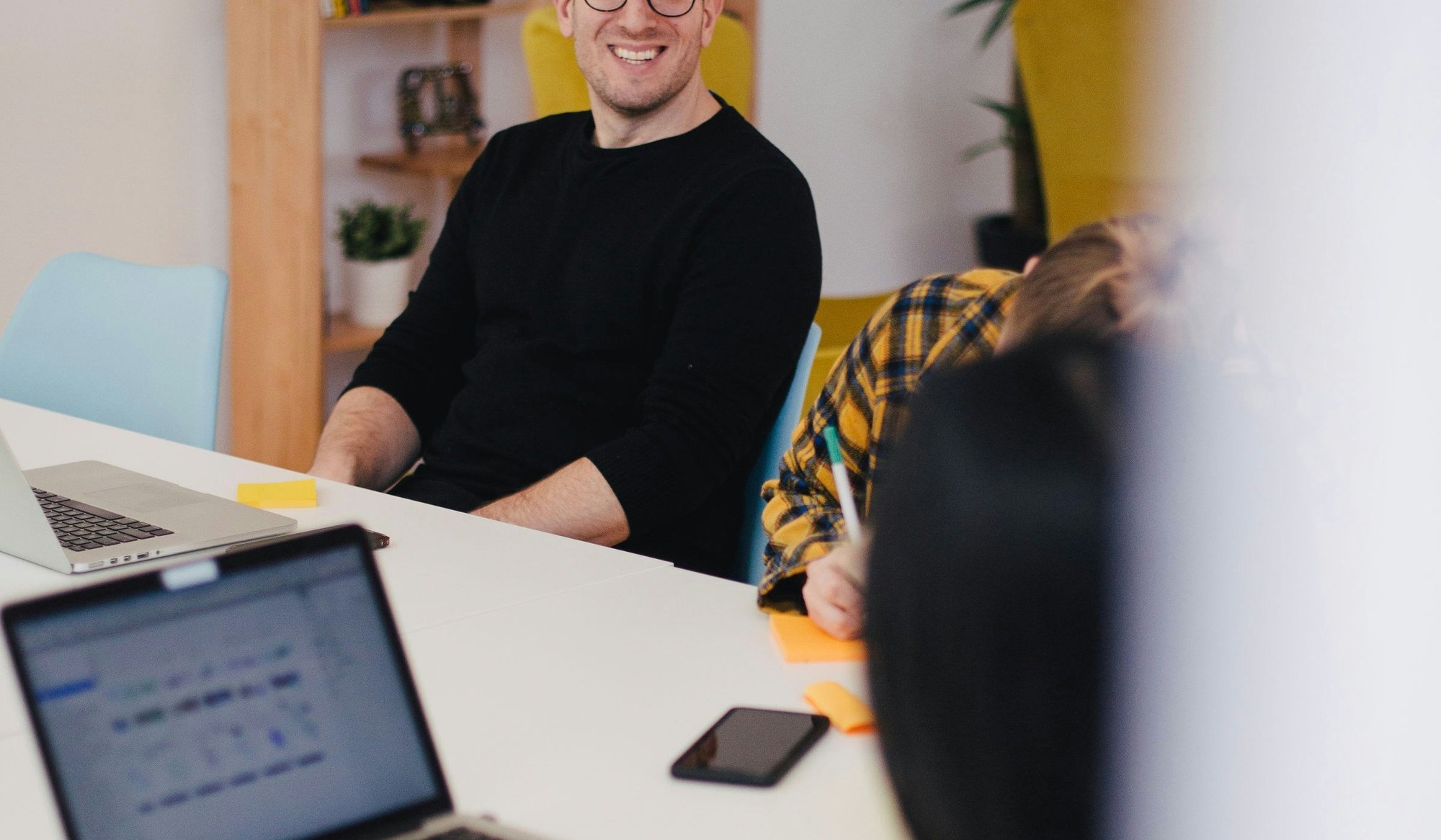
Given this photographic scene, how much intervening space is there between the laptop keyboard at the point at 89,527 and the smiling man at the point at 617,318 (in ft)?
1.48

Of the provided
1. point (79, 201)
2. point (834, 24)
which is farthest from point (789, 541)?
point (834, 24)

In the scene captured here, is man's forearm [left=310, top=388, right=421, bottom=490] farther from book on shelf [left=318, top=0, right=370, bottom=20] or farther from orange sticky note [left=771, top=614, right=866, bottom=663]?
book on shelf [left=318, top=0, right=370, bottom=20]

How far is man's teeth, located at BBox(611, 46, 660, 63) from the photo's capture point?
1739mm

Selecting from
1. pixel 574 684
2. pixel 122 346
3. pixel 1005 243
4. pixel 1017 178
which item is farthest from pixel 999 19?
pixel 574 684

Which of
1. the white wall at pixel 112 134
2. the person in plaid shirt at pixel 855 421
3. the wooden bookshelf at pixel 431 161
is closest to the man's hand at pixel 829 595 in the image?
the person in plaid shirt at pixel 855 421

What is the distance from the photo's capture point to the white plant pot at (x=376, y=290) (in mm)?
3145

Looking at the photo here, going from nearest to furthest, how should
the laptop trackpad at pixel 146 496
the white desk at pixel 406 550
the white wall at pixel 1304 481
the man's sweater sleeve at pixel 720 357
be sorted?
the white wall at pixel 1304 481, the white desk at pixel 406 550, the laptop trackpad at pixel 146 496, the man's sweater sleeve at pixel 720 357

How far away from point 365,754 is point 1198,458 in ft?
1.74

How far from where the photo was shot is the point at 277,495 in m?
1.38

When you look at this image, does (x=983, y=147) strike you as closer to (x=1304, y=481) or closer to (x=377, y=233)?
(x=377, y=233)

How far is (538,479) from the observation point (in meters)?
1.71

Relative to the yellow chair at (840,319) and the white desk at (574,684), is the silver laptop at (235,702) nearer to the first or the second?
the white desk at (574,684)

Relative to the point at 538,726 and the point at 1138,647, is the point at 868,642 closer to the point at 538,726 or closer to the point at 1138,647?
the point at 1138,647

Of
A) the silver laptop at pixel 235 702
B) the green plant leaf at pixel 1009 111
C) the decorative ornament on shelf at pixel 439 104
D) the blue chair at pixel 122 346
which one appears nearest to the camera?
the silver laptop at pixel 235 702
